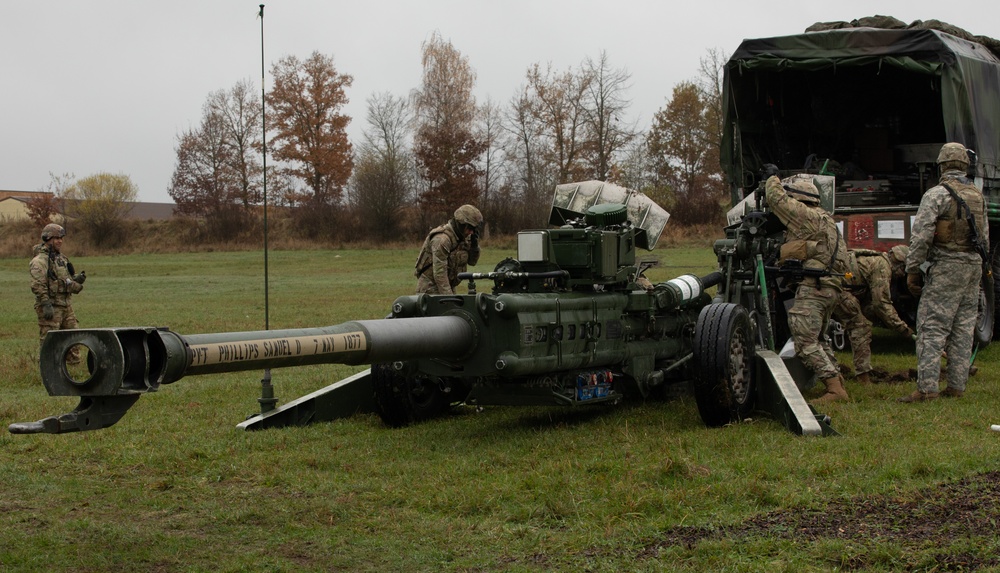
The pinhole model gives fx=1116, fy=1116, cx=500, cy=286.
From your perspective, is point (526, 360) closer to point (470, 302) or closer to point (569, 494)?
point (470, 302)

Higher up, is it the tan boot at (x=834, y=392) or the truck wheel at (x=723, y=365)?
the truck wheel at (x=723, y=365)

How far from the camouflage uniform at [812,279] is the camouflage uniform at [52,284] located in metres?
9.17

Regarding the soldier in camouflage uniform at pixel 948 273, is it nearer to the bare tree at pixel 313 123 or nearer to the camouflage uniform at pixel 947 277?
the camouflage uniform at pixel 947 277

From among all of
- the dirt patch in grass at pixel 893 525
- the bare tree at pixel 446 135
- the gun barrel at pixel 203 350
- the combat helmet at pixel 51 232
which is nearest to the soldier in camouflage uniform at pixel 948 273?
the dirt patch in grass at pixel 893 525

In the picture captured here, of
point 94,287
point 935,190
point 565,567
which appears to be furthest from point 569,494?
point 94,287

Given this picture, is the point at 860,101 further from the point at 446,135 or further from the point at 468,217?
the point at 446,135

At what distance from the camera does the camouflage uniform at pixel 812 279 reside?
9.69 meters

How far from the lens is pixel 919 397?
9.54m

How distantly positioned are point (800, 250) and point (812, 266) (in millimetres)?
176

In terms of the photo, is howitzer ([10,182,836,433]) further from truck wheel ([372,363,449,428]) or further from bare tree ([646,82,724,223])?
bare tree ([646,82,724,223])

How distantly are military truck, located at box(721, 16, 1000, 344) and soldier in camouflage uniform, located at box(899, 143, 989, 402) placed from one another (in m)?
1.89

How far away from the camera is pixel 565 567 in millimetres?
5312

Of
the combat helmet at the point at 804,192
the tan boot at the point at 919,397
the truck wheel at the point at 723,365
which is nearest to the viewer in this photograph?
the truck wheel at the point at 723,365

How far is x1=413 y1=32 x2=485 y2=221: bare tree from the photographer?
42.1 meters
